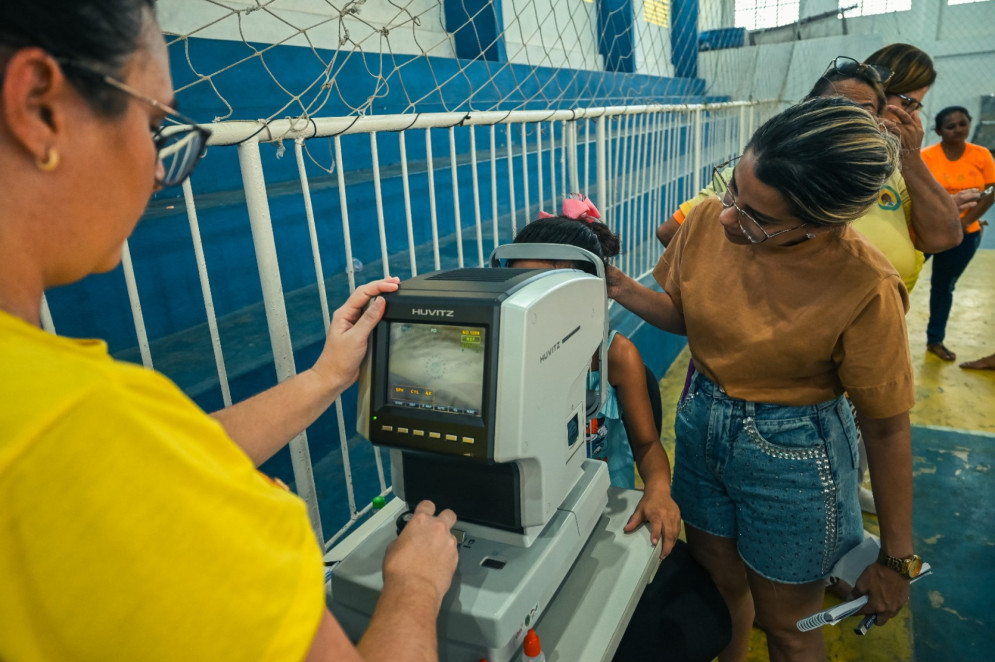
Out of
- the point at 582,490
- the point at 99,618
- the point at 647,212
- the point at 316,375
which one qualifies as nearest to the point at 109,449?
the point at 99,618

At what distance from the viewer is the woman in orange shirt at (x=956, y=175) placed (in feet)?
11.0

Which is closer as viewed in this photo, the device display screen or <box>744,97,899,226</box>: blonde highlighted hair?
the device display screen

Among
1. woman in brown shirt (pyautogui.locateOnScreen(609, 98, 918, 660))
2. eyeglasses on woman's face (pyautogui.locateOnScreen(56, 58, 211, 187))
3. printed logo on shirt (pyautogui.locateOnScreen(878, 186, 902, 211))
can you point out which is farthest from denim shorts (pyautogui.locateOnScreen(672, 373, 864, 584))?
eyeglasses on woman's face (pyautogui.locateOnScreen(56, 58, 211, 187))

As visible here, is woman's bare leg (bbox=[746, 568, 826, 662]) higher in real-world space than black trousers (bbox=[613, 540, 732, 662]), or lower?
lower

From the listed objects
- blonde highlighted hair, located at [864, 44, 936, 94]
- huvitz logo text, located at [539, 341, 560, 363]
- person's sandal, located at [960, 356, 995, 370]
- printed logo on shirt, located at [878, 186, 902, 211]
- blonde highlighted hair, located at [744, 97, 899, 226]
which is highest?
blonde highlighted hair, located at [864, 44, 936, 94]

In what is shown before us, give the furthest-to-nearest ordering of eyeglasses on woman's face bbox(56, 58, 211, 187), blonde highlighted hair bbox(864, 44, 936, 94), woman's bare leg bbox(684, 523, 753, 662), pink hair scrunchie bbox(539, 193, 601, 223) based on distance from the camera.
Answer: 1. blonde highlighted hair bbox(864, 44, 936, 94)
2. pink hair scrunchie bbox(539, 193, 601, 223)
3. woman's bare leg bbox(684, 523, 753, 662)
4. eyeglasses on woman's face bbox(56, 58, 211, 187)

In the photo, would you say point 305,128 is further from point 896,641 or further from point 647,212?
point 647,212

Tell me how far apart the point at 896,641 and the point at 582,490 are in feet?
5.01

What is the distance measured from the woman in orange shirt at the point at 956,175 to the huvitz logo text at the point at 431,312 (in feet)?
11.7

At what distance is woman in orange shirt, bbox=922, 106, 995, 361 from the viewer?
3.34 metres

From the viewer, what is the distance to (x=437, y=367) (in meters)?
0.80

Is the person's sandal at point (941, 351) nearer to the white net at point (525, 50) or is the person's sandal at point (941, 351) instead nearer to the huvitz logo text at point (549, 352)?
the white net at point (525, 50)

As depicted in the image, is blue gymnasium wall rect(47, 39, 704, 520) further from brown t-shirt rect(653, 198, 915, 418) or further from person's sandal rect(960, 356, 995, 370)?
person's sandal rect(960, 356, 995, 370)

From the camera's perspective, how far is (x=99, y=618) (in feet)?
1.34
